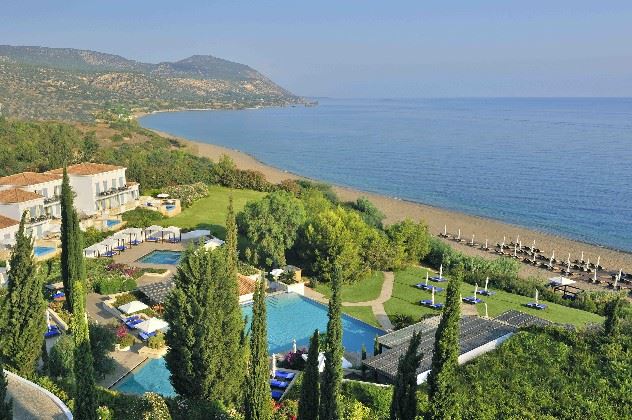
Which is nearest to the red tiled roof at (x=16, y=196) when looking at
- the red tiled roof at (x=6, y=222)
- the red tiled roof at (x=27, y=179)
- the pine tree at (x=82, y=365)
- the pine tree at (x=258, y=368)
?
the red tiled roof at (x=6, y=222)

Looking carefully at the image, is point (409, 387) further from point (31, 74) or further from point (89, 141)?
point (31, 74)

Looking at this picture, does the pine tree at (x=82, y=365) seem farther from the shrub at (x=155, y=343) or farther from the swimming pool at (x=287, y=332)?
the shrub at (x=155, y=343)

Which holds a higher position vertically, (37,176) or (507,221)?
(37,176)

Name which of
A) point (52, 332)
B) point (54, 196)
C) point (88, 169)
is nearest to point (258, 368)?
point (52, 332)

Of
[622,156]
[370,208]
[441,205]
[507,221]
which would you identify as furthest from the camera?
[622,156]

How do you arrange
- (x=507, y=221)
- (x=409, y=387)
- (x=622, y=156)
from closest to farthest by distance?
1. (x=409, y=387)
2. (x=507, y=221)
3. (x=622, y=156)

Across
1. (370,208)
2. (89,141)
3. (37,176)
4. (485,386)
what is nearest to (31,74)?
(89,141)
